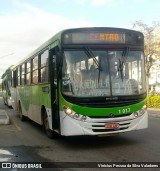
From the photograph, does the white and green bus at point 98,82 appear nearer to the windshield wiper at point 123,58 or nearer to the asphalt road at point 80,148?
the windshield wiper at point 123,58

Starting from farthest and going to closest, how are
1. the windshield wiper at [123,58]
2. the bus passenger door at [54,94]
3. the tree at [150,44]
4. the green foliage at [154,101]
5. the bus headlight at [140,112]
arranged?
the tree at [150,44]
the green foliage at [154,101]
the bus passenger door at [54,94]
the bus headlight at [140,112]
the windshield wiper at [123,58]

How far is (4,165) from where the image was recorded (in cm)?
839

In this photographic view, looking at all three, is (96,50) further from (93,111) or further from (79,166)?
(79,166)

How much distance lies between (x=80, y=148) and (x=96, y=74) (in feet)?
6.82

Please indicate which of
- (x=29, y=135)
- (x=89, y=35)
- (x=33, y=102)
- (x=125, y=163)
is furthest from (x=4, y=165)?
(x=33, y=102)

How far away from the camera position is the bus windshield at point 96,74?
10.1m

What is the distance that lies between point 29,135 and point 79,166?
215 inches

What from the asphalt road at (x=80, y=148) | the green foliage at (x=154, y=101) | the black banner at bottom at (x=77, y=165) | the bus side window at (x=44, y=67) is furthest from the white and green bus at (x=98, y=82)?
the green foliage at (x=154, y=101)

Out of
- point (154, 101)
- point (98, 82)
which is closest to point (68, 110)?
point (98, 82)

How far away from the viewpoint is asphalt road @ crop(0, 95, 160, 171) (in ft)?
29.6

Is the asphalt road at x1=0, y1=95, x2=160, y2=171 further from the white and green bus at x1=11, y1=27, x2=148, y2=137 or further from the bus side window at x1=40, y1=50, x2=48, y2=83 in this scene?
the bus side window at x1=40, y1=50, x2=48, y2=83

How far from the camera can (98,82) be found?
10172 mm

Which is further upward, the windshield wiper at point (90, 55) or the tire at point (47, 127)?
the windshield wiper at point (90, 55)

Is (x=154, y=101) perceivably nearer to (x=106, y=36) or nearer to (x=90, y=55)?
(x=106, y=36)
